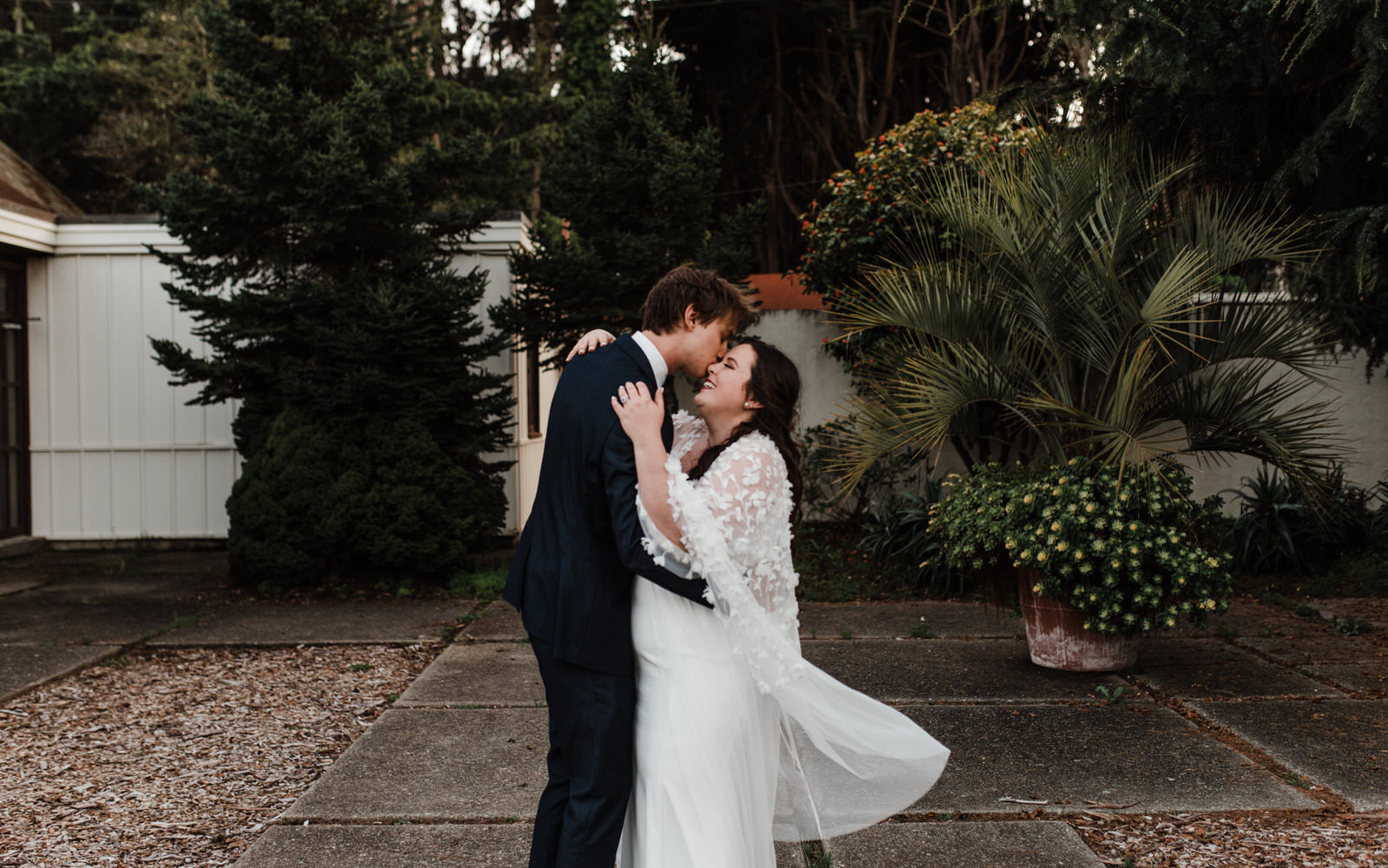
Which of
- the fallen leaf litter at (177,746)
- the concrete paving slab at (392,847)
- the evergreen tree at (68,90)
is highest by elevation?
the evergreen tree at (68,90)

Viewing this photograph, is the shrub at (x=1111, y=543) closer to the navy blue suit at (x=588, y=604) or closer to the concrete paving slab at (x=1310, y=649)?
the concrete paving slab at (x=1310, y=649)

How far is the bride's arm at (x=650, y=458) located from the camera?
234cm

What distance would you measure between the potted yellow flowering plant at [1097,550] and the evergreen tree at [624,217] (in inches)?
161

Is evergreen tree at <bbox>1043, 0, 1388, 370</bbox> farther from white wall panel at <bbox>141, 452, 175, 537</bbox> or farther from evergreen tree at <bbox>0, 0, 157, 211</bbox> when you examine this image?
evergreen tree at <bbox>0, 0, 157, 211</bbox>

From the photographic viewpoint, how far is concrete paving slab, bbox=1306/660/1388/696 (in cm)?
514

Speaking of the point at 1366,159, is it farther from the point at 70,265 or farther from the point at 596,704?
the point at 70,265

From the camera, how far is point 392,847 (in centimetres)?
342

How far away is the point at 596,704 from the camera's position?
244cm

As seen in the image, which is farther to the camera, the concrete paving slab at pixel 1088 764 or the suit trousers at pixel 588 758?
the concrete paving slab at pixel 1088 764

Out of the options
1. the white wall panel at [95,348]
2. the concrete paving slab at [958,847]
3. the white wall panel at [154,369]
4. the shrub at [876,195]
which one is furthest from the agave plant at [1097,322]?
the white wall panel at [95,348]

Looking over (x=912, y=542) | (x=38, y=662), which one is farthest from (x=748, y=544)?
(x=912, y=542)

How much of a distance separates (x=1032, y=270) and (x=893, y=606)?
9.53 ft

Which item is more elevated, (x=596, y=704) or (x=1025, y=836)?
(x=596, y=704)

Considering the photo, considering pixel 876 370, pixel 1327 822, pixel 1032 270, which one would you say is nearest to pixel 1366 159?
pixel 1032 270
